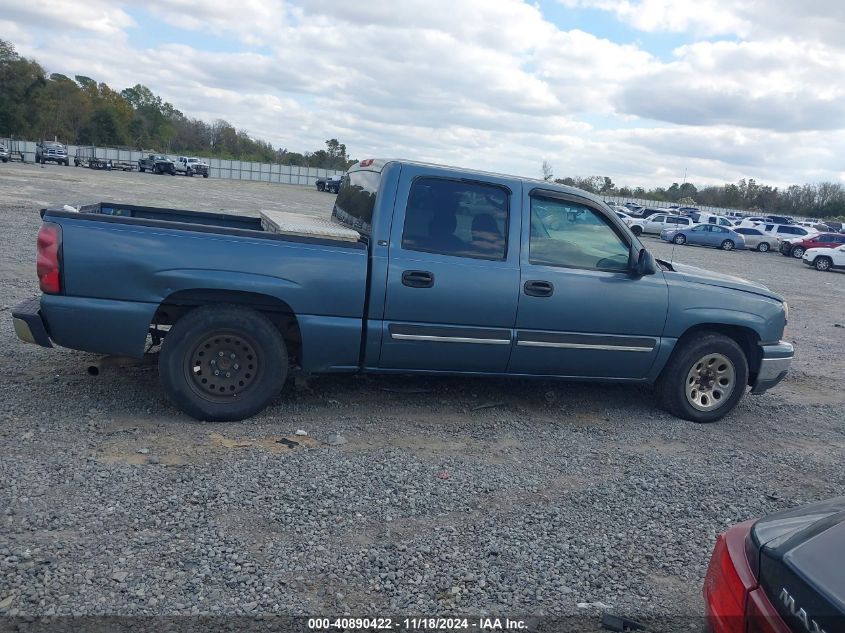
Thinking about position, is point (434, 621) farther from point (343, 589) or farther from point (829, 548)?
point (829, 548)

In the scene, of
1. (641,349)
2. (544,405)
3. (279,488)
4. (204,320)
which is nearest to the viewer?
(279,488)

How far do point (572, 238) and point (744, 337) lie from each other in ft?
6.38

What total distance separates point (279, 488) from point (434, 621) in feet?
4.85

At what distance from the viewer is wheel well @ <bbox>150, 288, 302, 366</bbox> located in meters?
5.34

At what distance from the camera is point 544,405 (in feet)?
21.7

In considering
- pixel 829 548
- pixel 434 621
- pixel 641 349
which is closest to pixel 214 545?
pixel 434 621

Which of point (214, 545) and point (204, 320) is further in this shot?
point (204, 320)

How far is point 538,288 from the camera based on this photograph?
230 inches

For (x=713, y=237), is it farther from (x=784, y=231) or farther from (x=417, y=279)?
(x=417, y=279)

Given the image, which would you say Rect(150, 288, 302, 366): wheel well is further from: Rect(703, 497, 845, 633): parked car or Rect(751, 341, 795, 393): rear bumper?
Rect(751, 341, 795, 393): rear bumper

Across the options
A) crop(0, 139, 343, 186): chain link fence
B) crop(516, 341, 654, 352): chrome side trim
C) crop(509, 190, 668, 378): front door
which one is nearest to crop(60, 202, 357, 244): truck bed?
crop(509, 190, 668, 378): front door

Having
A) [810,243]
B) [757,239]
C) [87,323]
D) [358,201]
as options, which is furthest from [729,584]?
[757,239]

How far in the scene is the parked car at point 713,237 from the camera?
38.3 m

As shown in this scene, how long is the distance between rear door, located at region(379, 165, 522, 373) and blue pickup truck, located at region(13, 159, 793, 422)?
11 mm
